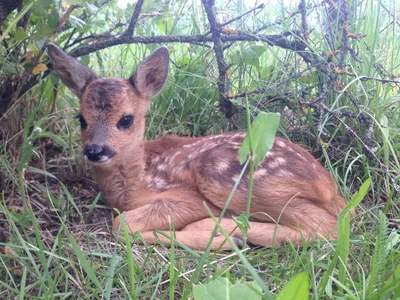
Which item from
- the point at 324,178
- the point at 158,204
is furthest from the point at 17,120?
the point at 324,178

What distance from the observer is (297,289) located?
3.92ft

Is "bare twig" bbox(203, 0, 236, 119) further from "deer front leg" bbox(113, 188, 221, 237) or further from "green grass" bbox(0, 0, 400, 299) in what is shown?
"deer front leg" bbox(113, 188, 221, 237)

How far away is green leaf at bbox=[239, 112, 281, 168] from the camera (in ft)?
5.21

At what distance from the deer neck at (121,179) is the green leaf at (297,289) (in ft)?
5.55

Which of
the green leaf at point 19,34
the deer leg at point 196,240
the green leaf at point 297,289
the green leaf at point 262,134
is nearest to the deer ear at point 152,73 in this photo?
the green leaf at point 19,34

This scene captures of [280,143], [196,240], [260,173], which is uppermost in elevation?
[280,143]

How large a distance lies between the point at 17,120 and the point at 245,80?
1.53 metres

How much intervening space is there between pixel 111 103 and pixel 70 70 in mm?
340

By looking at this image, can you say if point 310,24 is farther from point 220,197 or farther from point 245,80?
point 220,197

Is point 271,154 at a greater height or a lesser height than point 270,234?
greater

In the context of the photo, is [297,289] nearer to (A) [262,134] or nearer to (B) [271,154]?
(A) [262,134]

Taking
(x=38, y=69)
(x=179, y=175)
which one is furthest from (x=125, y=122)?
(x=38, y=69)

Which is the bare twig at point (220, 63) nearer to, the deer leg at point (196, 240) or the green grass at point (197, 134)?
the green grass at point (197, 134)

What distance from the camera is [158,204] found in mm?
2689
